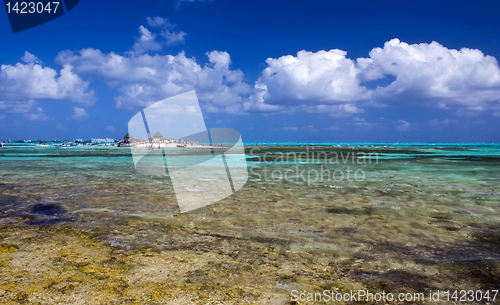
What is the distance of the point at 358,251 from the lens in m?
4.39

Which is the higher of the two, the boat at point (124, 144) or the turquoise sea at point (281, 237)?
the boat at point (124, 144)

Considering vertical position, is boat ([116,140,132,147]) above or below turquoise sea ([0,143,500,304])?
above

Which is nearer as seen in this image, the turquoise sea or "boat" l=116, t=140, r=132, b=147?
the turquoise sea

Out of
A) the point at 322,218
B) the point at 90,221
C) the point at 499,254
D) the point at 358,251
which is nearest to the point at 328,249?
the point at 358,251

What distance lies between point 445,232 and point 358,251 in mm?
2293

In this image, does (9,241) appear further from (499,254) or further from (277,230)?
(499,254)

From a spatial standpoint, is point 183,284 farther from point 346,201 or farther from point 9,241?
point 346,201

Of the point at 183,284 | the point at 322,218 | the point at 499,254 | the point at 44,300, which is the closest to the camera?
the point at 44,300

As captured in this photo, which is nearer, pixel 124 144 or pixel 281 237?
pixel 281 237

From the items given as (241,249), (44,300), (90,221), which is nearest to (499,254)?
(241,249)

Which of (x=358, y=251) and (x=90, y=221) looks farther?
(x=90, y=221)

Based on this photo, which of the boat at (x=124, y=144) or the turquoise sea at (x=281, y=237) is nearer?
the turquoise sea at (x=281, y=237)

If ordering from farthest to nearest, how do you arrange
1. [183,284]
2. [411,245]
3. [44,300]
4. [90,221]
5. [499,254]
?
[90,221] < [411,245] < [499,254] < [183,284] < [44,300]

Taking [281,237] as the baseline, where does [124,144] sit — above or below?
above
